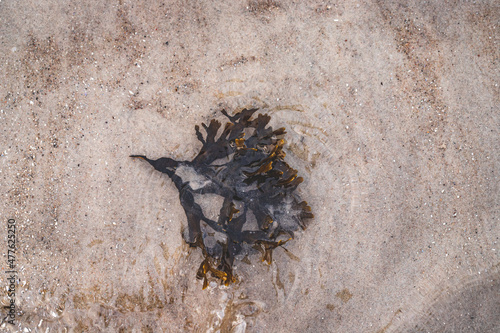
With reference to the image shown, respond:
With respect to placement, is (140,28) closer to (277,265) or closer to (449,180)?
(277,265)

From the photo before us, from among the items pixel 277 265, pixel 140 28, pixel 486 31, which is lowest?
pixel 277 265

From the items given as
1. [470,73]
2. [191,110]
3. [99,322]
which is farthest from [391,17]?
[99,322]

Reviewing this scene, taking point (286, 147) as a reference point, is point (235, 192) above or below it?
below
